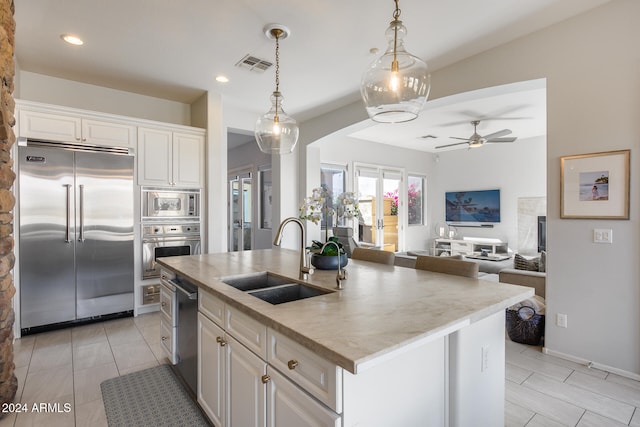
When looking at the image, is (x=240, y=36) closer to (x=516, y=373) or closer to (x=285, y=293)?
(x=285, y=293)

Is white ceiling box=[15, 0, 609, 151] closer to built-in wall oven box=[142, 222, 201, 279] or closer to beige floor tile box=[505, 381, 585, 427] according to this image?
built-in wall oven box=[142, 222, 201, 279]

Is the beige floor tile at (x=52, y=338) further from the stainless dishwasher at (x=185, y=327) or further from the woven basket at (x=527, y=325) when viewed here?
the woven basket at (x=527, y=325)

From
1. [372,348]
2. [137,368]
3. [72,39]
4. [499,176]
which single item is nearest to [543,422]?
[372,348]

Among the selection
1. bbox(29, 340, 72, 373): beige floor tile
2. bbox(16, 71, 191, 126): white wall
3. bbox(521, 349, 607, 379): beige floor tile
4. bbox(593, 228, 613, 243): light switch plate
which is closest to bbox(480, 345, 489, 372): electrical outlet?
bbox(521, 349, 607, 379): beige floor tile

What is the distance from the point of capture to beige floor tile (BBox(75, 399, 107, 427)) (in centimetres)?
193

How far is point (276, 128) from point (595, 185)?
8.71 feet

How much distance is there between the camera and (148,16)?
261cm

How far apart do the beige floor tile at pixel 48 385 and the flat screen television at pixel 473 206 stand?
772 cm

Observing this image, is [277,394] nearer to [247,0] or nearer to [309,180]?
[247,0]

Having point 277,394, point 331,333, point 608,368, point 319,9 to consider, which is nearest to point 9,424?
point 277,394

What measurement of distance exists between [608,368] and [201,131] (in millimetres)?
4853

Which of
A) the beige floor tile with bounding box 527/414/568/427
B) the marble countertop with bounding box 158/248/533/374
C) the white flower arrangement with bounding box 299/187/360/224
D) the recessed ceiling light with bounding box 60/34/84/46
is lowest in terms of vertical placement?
the beige floor tile with bounding box 527/414/568/427

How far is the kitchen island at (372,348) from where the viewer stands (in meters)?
0.98

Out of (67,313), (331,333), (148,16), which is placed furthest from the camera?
(67,313)
